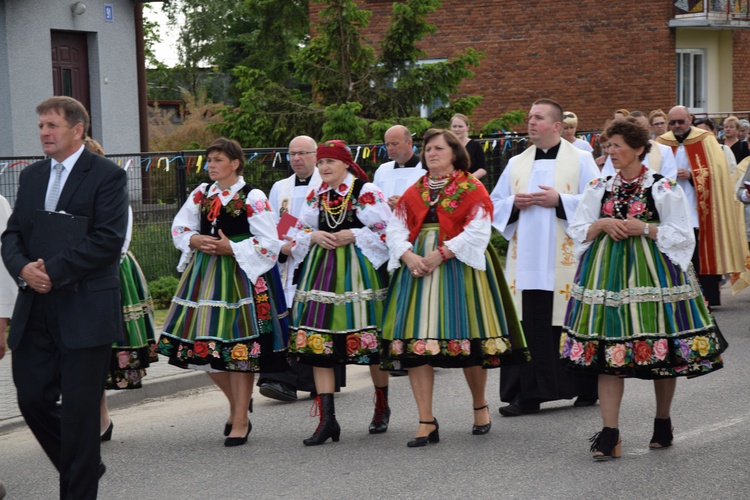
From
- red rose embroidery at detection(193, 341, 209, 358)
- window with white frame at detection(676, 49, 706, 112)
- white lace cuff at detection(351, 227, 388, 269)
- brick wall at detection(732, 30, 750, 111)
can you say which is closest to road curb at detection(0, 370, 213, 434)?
red rose embroidery at detection(193, 341, 209, 358)

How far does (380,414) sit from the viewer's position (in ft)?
25.4

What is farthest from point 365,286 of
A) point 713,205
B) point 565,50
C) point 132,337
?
point 565,50

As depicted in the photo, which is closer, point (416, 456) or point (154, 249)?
point (416, 456)

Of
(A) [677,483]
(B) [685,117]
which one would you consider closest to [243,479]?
(A) [677,483]

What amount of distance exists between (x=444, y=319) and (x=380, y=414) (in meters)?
1.01

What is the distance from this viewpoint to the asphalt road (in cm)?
624

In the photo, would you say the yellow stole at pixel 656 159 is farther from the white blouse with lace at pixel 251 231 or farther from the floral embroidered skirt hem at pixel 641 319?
the white blouse with lace at pixel 251 231

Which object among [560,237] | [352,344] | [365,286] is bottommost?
[352,344]

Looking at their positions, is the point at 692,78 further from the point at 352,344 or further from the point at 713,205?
the point at 352,344

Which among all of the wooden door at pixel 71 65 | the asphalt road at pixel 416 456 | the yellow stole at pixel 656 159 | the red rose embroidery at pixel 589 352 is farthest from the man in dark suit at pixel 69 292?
the wooden door at pixel 71 65

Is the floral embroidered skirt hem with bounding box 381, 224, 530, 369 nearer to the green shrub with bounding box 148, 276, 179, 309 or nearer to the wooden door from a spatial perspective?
the green shrub with bounding box 148, 276, 179, 309

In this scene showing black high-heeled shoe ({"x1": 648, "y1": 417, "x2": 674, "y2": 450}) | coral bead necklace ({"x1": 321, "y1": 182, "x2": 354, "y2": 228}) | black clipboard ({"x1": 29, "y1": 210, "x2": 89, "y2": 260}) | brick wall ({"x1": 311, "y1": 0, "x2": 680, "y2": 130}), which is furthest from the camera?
brick wall ({"x1": 311, "y1": 0, "x2": 680, "y2": 130})

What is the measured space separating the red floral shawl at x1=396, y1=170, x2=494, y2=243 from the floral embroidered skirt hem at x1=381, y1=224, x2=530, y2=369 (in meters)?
0.07

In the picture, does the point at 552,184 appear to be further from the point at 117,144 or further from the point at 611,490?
the point at 117,144
